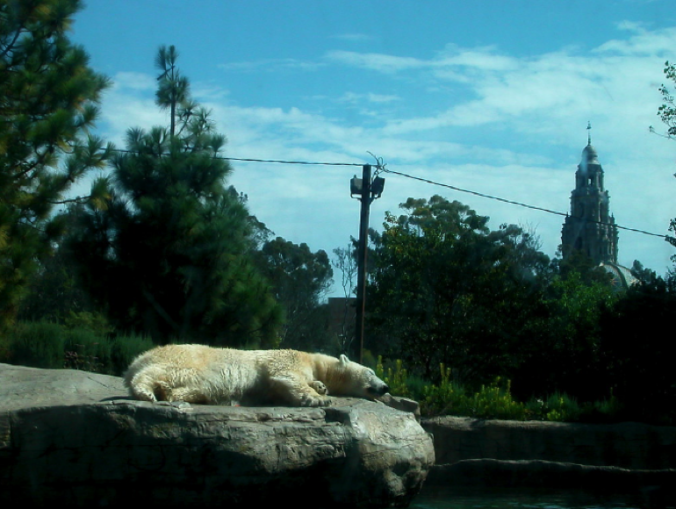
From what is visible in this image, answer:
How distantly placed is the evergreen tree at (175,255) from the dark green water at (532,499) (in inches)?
263

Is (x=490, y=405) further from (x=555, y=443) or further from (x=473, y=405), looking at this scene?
(x=555, y=443)

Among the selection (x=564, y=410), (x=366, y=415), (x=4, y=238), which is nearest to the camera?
(x=366, y=415)

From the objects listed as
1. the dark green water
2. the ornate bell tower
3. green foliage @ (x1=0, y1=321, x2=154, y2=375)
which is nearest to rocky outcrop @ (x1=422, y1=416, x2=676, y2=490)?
the dark green water

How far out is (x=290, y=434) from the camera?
6.59 meters

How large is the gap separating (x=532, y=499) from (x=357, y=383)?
2596mm

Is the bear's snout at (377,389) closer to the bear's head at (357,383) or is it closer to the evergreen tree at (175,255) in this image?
the bear's head at (357,383)

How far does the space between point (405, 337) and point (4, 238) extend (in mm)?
11726

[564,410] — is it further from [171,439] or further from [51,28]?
[51,28]

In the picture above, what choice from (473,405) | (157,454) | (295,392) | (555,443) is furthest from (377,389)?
(555,443)

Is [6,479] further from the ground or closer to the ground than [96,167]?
closer to the ground

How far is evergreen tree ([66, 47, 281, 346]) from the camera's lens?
49.1 feet

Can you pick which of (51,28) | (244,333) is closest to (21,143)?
(51,28)

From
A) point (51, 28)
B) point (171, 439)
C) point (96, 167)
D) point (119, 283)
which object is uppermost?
point (51, 28)

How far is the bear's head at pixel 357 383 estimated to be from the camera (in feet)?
27.6
